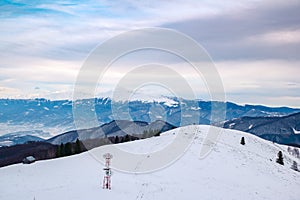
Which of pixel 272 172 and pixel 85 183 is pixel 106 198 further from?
pixel 272 172

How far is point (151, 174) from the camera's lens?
3731cm

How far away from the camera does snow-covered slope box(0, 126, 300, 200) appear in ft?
90.7

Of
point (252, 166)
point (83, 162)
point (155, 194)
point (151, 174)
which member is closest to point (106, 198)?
point (155, 194)

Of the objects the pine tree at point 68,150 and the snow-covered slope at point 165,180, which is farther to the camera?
the pine tree at point 68,150

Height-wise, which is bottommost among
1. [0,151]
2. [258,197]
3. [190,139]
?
[0,151]

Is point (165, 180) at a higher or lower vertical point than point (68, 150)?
lower

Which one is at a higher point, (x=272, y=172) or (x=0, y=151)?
(x=272, y=172)

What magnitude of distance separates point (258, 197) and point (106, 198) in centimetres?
1636

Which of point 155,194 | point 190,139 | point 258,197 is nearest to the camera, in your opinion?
point 155,194

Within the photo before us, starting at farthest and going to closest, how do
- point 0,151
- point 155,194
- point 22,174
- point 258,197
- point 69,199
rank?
point 0,151, point 22,174, point 258,197, point 155,194, point 69,199

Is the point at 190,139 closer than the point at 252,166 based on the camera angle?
No

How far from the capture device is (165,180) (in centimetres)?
3512

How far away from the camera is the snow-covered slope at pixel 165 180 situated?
90.7 feet

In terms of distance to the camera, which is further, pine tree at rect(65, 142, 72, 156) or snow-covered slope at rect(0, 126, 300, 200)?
pine tree at rect(65, 142, 72, 156)
